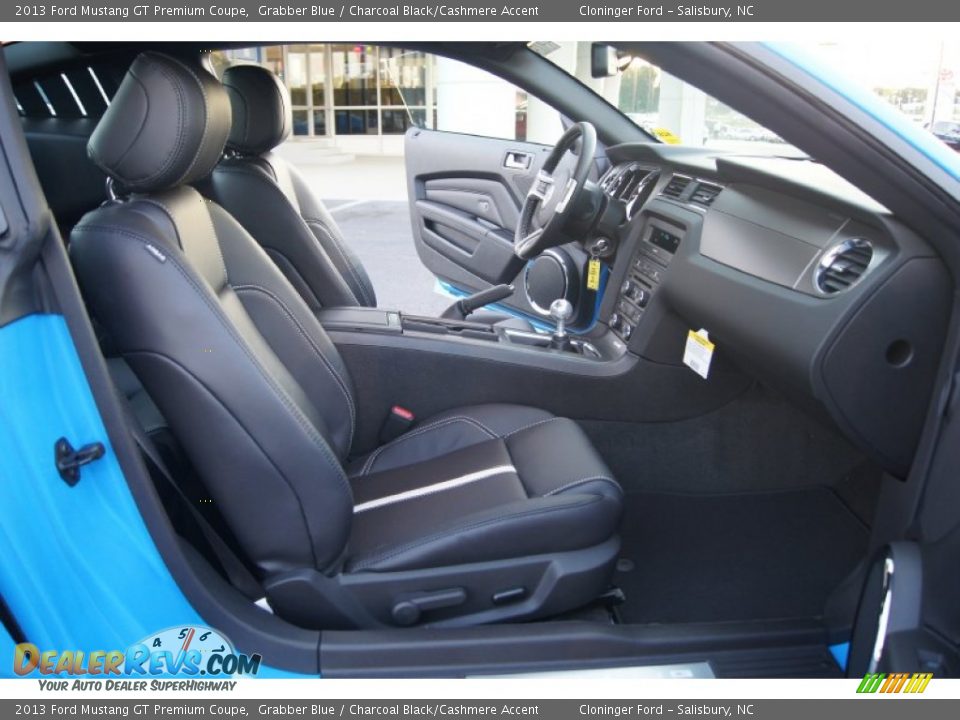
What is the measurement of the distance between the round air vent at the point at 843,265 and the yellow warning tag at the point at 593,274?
1.33 m

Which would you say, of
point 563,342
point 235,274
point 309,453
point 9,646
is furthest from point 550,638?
point 563,342

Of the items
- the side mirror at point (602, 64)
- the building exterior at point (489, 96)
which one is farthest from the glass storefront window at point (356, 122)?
the side mirror at point (602, 64)

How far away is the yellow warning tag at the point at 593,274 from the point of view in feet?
9.29

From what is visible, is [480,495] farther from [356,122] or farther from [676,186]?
[356,122]

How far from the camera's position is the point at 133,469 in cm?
130

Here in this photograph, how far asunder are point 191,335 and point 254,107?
1421mm

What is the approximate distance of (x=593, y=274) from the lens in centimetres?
287

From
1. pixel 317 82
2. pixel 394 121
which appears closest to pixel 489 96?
pixel 317 82

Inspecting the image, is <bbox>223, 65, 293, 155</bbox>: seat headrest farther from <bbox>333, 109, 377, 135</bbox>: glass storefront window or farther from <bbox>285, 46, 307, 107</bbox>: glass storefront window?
<bbox>333, 109, 377, 135</bbox>: glass storefront window

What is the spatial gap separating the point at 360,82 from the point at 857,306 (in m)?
13.5

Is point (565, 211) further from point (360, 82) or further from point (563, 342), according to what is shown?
point (360, 82)

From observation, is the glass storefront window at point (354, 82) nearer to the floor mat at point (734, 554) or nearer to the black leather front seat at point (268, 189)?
the black leather front seat at point (268, 189)

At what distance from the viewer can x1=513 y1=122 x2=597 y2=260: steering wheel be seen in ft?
7.31

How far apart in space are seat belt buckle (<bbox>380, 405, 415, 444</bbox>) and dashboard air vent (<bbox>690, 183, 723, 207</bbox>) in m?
0.99
